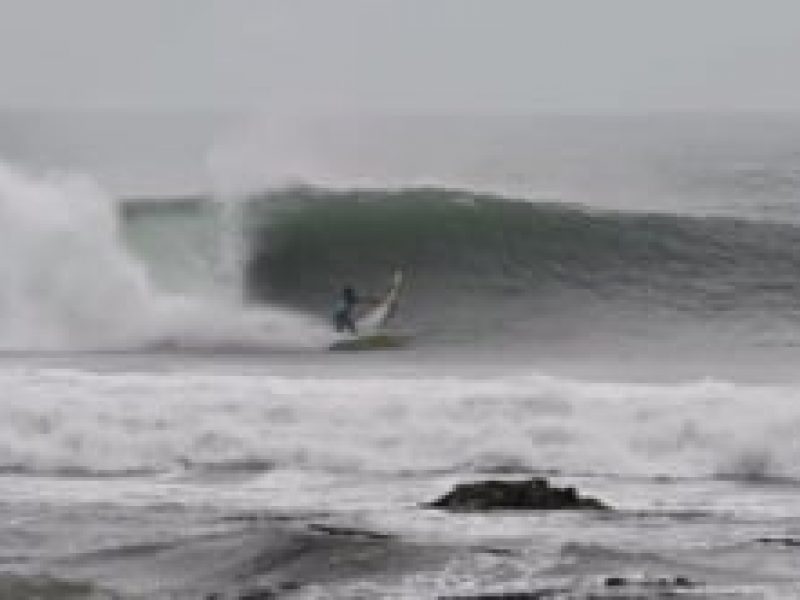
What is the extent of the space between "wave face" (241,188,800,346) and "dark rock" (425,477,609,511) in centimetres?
1265

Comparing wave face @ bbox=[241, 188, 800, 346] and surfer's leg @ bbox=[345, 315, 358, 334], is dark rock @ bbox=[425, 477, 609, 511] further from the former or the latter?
wave face @ bbox=[241, 188, 800, 346]

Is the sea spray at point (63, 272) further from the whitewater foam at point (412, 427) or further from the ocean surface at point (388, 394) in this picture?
the whitewater foam at point (412, 427)

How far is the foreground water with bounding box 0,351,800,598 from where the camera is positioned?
11.3m

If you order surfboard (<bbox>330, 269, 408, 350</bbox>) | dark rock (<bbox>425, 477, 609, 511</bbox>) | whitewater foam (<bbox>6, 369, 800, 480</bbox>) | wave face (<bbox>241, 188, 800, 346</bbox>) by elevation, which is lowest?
dark rock (<bbox>425, 477, 609, 511</bbox>)

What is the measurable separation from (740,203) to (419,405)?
89.4 ft

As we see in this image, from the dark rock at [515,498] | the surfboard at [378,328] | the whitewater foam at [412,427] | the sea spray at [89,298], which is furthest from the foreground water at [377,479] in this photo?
the sea spray at [89,298]

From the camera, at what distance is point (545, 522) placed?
12977 mm

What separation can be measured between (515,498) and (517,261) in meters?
17.4

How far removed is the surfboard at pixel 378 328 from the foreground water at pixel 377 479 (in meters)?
2.03

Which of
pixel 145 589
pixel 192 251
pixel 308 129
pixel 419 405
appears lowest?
pixel 145 589

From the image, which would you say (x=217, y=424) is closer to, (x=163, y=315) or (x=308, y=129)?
(x=163, y=315)

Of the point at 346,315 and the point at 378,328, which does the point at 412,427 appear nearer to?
the point at 346,315

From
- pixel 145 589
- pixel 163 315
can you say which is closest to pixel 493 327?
pixel 163 315

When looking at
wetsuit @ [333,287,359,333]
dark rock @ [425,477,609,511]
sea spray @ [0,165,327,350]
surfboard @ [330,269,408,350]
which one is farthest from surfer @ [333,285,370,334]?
dark rock @ [425,477,609,511]
